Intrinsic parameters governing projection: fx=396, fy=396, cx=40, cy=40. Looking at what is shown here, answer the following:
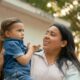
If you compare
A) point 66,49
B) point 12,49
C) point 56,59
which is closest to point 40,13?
point 66,49

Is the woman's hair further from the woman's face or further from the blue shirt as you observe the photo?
the blue shirt

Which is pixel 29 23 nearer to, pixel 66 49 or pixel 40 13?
pixel 40 13

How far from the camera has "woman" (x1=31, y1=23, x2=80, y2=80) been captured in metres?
4.20

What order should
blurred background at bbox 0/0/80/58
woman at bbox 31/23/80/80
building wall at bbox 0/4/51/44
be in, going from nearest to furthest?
1. woman at bbox 31/23/80/80
2. building wall at bbox 0/4/51/44
3. blurred background at bbox 0/0/80/58

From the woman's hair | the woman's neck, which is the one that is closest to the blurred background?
the woman's hair

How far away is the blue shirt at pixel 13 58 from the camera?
3.98m

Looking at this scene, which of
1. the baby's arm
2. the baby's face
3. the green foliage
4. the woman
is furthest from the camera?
the green foliage

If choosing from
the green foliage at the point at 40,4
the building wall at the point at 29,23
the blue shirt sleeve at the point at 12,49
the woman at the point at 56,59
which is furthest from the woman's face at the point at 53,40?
the green foliage at the point at 40,4

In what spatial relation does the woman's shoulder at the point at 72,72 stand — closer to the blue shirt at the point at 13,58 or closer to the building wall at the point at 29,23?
the blue shirt at the point at 13,58

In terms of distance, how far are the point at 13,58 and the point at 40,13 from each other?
10.5 m

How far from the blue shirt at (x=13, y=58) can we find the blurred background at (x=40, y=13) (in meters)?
8.47

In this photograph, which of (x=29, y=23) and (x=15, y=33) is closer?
(x=15, y=33)

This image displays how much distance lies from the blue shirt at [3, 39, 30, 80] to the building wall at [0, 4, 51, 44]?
332 inches

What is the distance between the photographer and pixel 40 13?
14.5 metres
